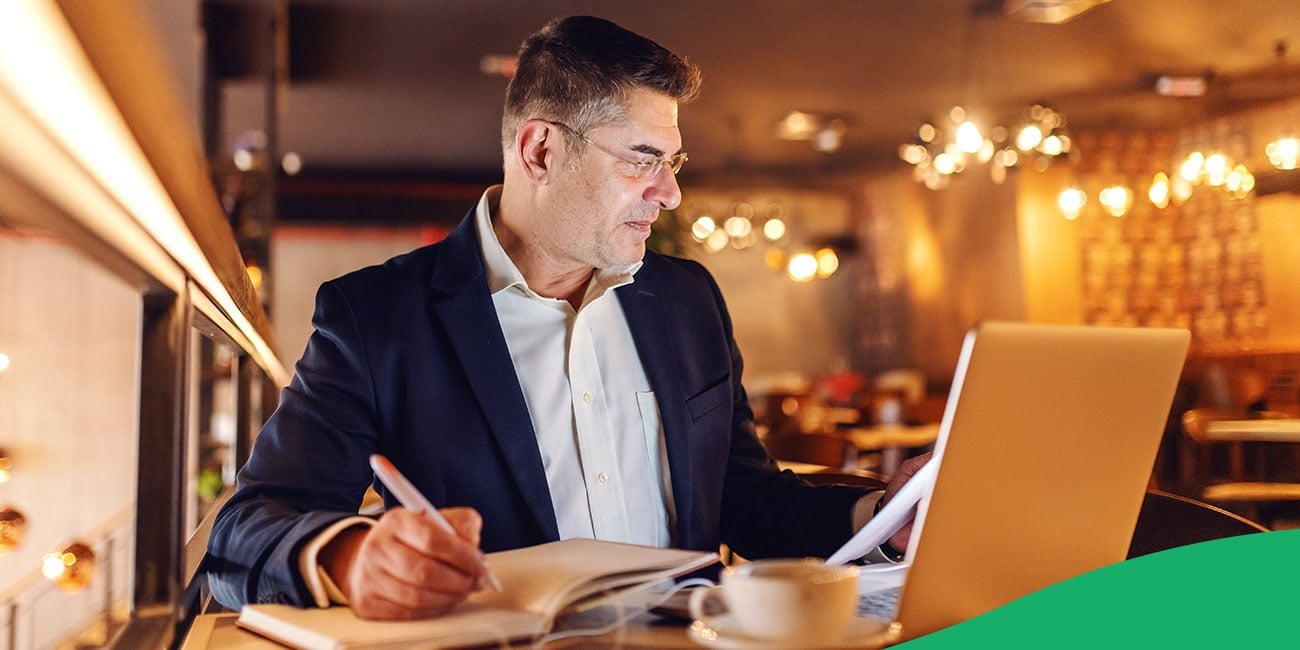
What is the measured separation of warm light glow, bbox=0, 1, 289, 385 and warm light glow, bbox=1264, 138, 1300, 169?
8.96 metres

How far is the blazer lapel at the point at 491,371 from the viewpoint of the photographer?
54.5 inches

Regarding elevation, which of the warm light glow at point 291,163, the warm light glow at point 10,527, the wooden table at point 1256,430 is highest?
the warm light glow at point 291,163

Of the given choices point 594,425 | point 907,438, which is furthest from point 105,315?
point 594,425

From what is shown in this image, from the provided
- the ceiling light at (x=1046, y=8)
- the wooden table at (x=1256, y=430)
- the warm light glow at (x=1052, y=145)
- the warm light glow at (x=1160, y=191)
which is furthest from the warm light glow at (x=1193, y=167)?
the wooden table at (x=1256, y=430)

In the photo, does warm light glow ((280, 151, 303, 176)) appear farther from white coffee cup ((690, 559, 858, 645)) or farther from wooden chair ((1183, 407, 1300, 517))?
white coffee cup ((690, 559, 858, 645))

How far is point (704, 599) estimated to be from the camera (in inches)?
36.6

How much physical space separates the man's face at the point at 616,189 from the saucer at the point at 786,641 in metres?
0.76

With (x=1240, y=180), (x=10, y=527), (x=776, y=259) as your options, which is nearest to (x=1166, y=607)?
(x=10, y=527)

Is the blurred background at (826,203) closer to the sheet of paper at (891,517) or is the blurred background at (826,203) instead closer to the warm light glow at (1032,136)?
the warm light glow at (1032,136)

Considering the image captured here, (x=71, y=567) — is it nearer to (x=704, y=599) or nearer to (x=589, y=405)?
(x=589, y=405)

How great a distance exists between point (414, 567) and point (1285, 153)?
8896mm

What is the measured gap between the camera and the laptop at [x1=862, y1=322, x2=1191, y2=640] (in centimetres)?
87

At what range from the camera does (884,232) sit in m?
13.0

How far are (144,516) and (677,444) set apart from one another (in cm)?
77
